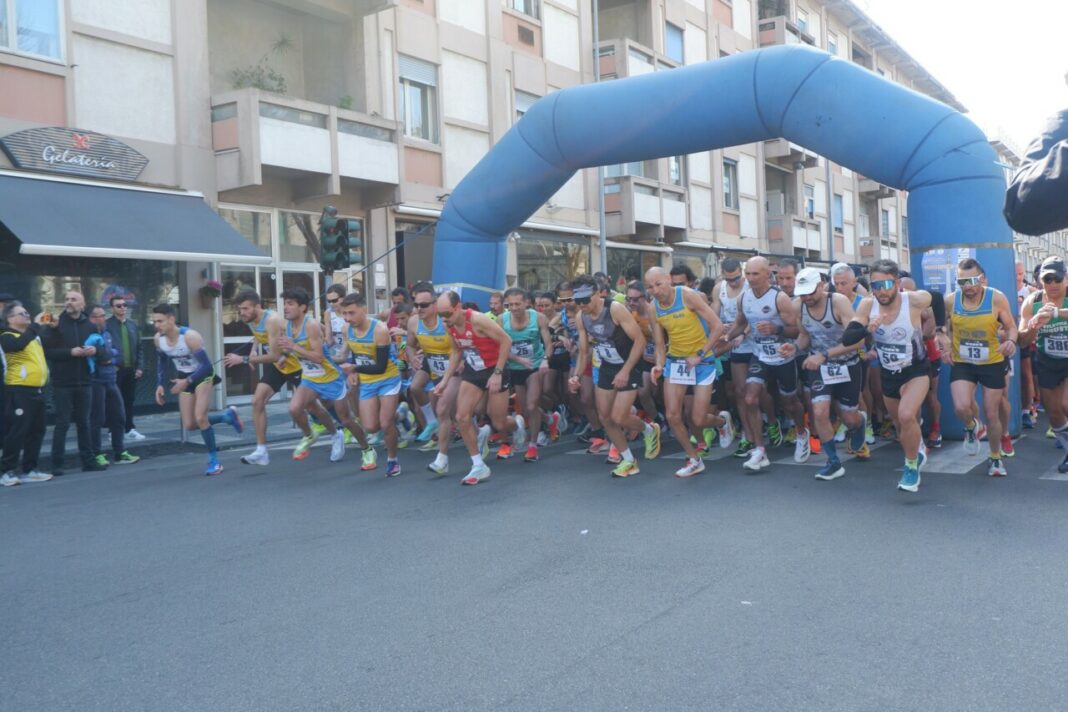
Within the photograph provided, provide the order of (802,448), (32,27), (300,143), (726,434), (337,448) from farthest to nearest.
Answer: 1. (300,143)
2. (32,27)
3. (726,434)
4. (337,448)
5. (802,448)

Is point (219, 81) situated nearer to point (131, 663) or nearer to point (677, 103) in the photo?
point (677, 103)

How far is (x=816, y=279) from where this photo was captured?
27.9ft

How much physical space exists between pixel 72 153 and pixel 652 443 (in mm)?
9623

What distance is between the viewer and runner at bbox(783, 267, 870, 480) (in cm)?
842

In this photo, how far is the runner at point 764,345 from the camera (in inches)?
355

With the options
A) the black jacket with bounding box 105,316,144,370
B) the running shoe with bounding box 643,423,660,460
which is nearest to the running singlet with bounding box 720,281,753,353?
the running shoe with bounding box 643,423,660,460

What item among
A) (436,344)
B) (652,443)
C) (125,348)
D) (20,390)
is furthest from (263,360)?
(652,443)

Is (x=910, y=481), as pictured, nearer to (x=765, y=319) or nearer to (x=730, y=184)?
(x=765, y=319)

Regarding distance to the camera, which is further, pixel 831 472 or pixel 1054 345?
pixel 1054 345

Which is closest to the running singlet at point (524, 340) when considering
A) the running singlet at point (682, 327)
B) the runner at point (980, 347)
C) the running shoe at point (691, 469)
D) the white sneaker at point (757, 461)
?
the running singlet at point (682, 327)

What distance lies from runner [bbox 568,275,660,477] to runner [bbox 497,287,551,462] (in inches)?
51.3

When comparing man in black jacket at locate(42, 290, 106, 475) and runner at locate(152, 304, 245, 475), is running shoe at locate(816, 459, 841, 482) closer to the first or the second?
runner at locate(152, 304, 245, 475)

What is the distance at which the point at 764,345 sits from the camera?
9.28m

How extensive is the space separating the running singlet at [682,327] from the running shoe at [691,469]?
97 centimetres
